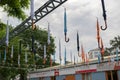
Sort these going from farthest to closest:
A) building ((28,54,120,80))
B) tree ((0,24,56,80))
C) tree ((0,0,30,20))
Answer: tree ((0,24,56,80)) → tree ((0,0,30,20)) → building ((28,54,120,80))

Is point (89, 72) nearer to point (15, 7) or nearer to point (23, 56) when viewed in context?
point (15, 7)

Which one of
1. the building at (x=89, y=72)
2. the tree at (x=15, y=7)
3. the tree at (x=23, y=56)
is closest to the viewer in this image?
the building at (x=89, y=72)

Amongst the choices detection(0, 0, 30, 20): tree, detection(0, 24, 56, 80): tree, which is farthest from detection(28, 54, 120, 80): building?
detection(0, 24, 56, 80): tree

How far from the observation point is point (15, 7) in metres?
13.5

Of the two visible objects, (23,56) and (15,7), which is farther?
(23,56)

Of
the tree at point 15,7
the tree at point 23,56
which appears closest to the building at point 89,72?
the tree at point 15,7

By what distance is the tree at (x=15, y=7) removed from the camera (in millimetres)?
13117

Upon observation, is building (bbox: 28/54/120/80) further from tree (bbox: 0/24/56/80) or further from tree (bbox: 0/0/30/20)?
tree (bbox: 0/24/56/80)

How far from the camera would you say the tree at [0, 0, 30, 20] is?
13.1m

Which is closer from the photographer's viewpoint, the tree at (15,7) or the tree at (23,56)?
the tree at (15,7)

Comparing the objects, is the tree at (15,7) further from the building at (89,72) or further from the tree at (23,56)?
the tree at (23,56)

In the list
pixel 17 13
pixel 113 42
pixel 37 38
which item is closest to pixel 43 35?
pixel 37 38

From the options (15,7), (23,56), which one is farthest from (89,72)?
(23,56)

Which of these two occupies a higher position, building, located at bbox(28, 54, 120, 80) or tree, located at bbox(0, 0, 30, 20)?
tree, located at bbox(0, 0, 30, 20)
